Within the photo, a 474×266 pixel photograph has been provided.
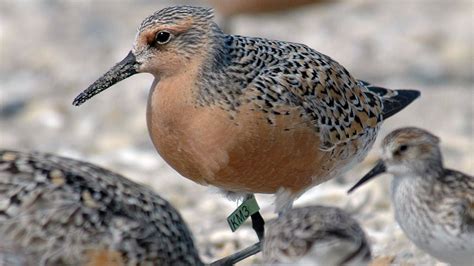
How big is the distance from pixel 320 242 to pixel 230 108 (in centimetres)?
153

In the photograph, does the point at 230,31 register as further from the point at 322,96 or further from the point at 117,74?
the point at 117,74

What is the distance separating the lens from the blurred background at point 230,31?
888cm

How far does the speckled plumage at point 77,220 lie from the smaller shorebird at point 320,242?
75 cm

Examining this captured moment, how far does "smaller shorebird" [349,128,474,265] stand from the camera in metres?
7.11

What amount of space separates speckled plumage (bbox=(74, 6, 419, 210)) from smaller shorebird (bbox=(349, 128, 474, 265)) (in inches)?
23.9

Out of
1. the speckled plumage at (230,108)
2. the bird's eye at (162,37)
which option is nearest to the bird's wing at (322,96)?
the speckled plumage at (230,108)

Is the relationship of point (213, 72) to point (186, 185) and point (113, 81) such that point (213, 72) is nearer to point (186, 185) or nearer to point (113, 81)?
point (113, 81)

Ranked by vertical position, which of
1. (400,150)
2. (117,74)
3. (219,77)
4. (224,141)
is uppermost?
(117,74)

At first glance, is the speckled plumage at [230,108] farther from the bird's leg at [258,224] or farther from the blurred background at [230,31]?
the blurred background at [230,31]

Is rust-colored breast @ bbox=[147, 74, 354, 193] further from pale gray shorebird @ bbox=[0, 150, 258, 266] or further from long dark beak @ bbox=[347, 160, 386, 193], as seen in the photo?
long dark beak @ bbox=[347, 160, 386, 193]

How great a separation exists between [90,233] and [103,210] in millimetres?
151

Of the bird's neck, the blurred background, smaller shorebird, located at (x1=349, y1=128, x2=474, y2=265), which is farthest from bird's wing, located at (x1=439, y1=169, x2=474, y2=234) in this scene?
the bird's neck

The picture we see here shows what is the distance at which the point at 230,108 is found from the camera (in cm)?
661

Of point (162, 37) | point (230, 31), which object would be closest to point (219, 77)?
point (162, 37)
